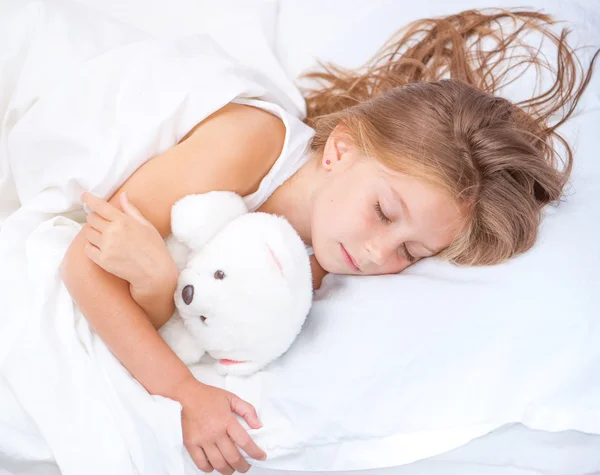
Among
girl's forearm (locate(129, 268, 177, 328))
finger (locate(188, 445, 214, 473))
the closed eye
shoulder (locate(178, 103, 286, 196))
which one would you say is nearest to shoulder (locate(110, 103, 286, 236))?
shoulder (locate(178, 103, 286, 196))

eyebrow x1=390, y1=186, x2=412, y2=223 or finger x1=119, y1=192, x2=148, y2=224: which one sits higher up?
finger x1=119, y1=192, x2=148, y2=224

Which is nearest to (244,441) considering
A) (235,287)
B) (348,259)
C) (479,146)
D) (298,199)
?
(235,287)

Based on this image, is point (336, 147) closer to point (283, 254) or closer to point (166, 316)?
point (283, 254)

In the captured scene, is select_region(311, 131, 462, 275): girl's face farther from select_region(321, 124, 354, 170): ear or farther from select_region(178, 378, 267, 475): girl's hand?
select_region(178, 378, 267, 475): girl's hand

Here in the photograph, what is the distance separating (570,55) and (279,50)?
1.83 ft

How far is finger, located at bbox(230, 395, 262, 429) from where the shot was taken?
0.88 m

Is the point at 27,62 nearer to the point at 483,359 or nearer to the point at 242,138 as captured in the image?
the point at 242,138

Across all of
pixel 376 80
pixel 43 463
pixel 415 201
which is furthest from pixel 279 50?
pixel 43 463

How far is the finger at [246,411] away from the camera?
2.89ft

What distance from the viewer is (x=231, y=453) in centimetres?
87

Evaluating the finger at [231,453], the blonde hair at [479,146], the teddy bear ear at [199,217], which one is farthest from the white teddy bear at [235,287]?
the blonde hair at [479,146]

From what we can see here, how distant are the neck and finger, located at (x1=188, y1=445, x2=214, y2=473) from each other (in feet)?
1.33

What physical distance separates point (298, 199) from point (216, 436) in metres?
0.41

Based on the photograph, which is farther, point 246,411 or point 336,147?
point 336,147
